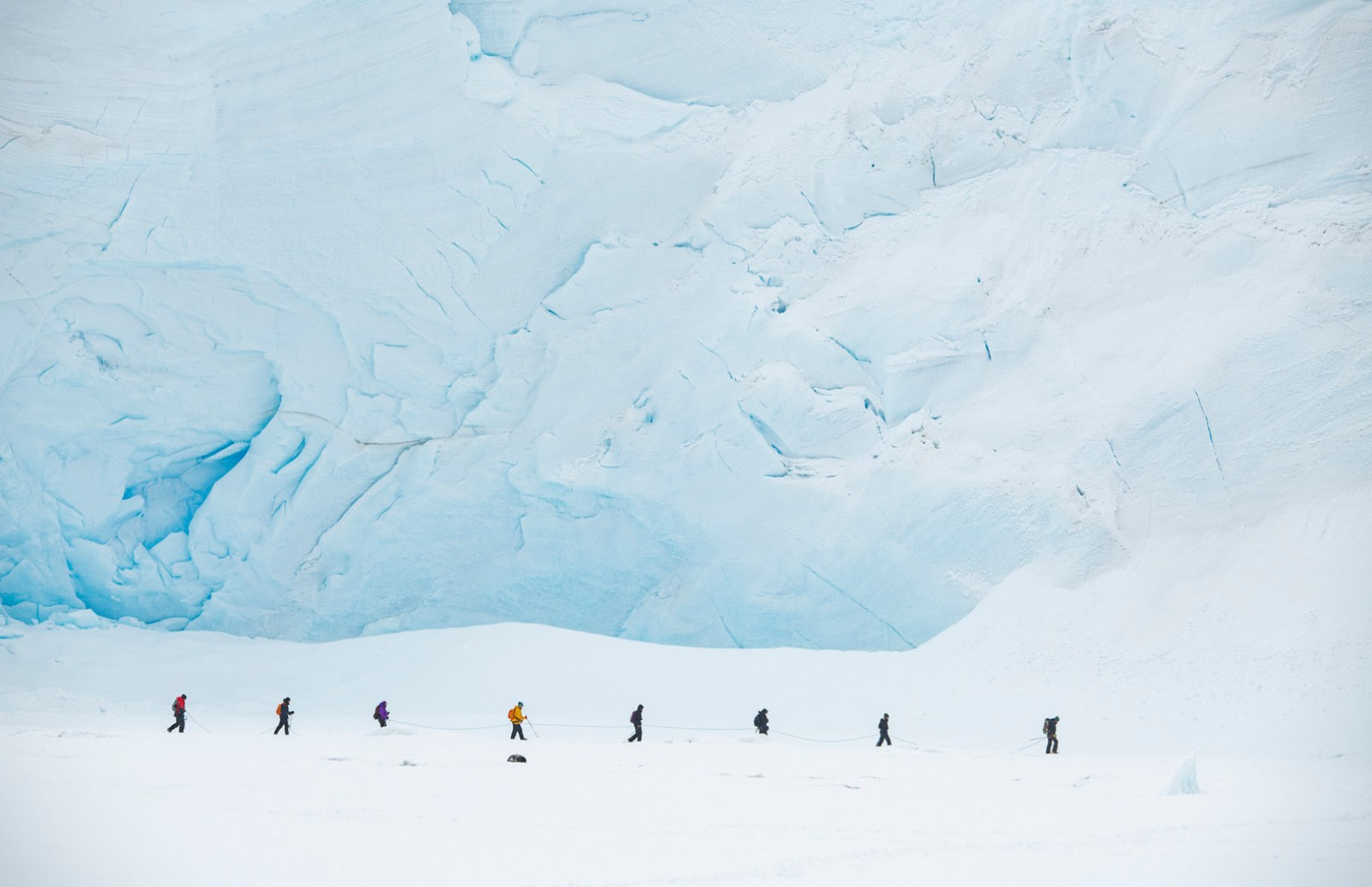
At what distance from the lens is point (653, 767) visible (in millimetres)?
10562

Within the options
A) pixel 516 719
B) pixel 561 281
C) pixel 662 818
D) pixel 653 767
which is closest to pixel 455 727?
pixel 516 719

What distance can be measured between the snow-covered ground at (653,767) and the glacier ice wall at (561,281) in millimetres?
1675

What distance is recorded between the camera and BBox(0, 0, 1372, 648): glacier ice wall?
16406mm

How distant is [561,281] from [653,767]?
1006 centimetres

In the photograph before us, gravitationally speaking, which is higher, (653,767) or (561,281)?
(561,281)

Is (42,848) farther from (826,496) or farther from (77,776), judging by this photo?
(826,496)

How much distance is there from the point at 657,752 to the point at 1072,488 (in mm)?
6831

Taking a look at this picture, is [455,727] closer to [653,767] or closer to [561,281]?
[653,767]

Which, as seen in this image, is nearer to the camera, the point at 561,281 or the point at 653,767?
the point at 653,767

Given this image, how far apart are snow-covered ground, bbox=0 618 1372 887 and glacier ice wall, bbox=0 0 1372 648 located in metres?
1.67

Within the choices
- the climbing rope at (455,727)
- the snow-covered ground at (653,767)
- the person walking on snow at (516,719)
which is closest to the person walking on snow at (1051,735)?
the snow-covered ground at (653,767)

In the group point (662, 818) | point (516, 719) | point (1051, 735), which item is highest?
point (516, 719)

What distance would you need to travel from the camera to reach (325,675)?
1638 centimetres

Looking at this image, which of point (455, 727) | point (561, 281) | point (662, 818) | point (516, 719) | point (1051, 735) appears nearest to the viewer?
point (662, 818)
